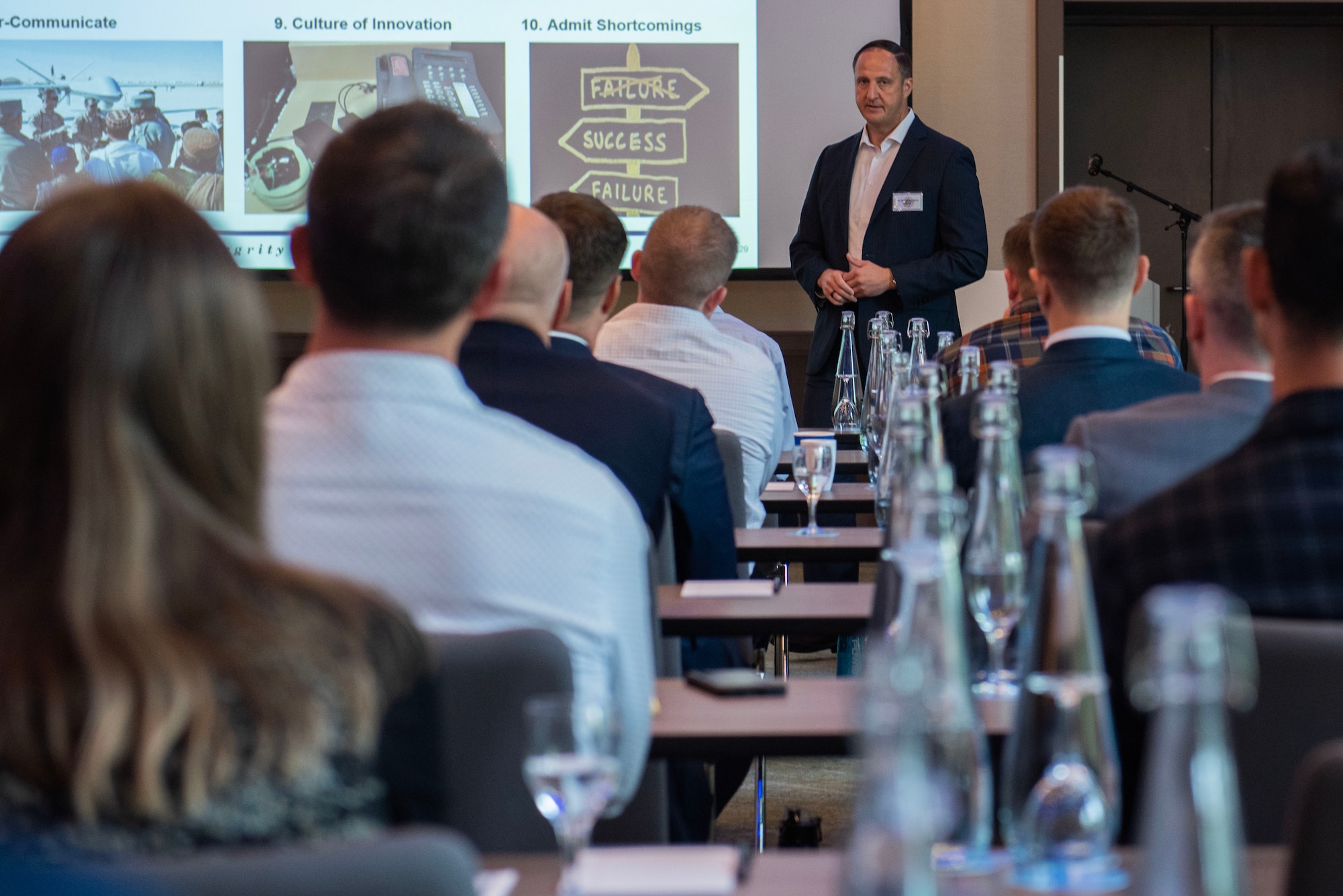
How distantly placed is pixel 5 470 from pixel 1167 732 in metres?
0.63

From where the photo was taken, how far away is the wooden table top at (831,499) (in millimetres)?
3186

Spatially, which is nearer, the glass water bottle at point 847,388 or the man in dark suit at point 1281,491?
the man in dark suit at point 1281,491

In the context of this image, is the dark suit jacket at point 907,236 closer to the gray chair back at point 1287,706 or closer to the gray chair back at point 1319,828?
the gray chair back at point 1287,706

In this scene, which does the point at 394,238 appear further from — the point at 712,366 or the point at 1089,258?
the point at 712,366

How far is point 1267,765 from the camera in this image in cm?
120

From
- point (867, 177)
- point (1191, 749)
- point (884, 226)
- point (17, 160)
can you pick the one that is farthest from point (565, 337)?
point (17, 160)

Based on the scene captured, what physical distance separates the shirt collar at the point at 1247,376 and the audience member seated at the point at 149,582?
1.54m

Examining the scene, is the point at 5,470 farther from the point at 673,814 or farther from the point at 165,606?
the point at 673,814

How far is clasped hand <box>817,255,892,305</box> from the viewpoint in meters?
5.44

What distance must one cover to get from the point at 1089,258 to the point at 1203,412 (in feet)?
2.95

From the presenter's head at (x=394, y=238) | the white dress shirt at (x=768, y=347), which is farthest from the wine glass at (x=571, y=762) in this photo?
the white dress shirt at (x=768, y=347)

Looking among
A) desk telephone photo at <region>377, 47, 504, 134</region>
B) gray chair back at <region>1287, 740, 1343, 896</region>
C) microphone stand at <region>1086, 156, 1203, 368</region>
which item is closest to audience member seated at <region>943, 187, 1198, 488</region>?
gray chair back at <region>1287, 740, 1343, 896</region>

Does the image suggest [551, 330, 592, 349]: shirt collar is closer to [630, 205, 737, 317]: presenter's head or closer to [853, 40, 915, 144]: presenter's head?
[630, 205, 737, 317]: presenter's head

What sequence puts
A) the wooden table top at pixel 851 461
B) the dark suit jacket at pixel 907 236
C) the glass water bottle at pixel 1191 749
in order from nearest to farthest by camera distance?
1. the glass water bottle at pixel 1191 749
2. the wooden table top at pixel 851 461
3. the dark suit jacket at pixel 907 236
